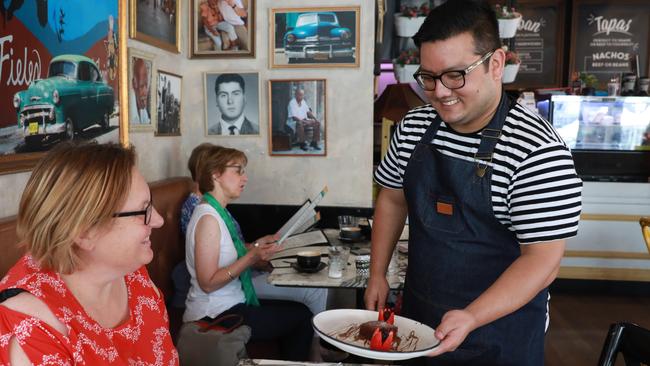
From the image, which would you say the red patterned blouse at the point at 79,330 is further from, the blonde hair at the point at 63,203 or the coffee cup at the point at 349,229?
the coffee cup at the point at 349,229

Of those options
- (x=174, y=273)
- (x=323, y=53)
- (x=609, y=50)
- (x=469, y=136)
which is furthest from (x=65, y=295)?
(x=609, y=50)

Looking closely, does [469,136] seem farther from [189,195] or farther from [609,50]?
[609,50]

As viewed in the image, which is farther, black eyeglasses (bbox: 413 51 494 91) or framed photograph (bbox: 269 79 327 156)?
framed photograph (bbox: 269 79 327 156)

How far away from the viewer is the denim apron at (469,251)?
1713 mm

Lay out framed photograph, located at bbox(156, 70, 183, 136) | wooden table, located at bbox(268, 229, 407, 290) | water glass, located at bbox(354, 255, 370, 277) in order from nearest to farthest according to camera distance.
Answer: wooden table, located at bbox(268, 229, 407, 290), water glass, located at bbox(354, 255, 370, 277), framed photograph, located at bbox(156, 70, 183, 136)

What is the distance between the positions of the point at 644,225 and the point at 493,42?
6.73ft

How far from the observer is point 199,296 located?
2.74m

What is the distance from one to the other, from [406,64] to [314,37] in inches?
36.5

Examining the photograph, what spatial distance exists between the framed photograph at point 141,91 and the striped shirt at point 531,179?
76.8 inches

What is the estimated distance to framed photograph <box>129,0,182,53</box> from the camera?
3.00 meters

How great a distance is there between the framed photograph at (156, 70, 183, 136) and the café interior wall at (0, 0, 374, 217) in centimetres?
9

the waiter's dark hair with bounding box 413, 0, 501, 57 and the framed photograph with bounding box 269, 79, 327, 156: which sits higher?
the waiter's dark hair with bounding box 413, 0, 501, 57

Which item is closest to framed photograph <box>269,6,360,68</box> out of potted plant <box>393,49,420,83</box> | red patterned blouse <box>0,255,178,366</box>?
potted plant <box>393,49,420,83</box>

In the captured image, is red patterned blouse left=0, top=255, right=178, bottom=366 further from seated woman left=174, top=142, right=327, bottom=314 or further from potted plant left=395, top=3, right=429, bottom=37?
potted plant left=395, top=3, right=429, bottom=37
